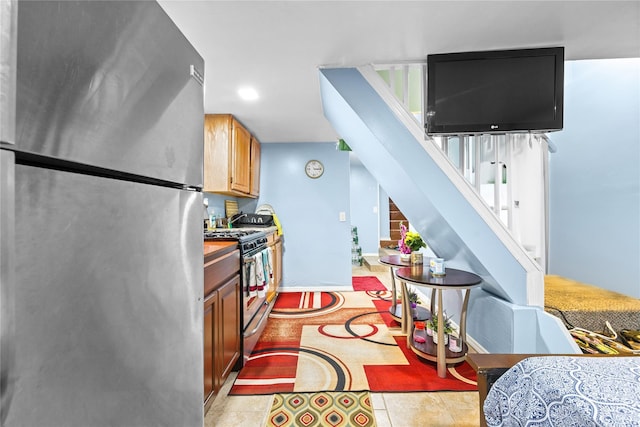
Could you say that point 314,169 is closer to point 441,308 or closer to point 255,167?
point 255,167

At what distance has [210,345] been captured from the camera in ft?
4.96

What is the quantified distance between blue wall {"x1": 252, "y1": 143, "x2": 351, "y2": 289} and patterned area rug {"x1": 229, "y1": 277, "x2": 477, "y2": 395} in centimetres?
80

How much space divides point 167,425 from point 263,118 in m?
2.75

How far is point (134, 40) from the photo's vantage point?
1.81 ft

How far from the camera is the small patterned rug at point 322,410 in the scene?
60.2 inches

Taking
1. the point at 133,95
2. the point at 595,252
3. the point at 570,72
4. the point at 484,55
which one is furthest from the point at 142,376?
the point at 570,72

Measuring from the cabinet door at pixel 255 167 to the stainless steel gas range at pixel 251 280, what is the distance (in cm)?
116

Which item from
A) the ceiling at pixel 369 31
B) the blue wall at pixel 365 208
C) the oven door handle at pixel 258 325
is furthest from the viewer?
the blue wall at pixel 365 208

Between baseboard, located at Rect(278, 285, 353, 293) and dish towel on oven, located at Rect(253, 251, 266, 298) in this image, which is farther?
baseboard, located at Rect(278, 285, 353, 293)

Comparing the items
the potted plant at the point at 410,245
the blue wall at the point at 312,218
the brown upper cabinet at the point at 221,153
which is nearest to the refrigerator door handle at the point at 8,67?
the brown upper cabinet at the point at 221,153

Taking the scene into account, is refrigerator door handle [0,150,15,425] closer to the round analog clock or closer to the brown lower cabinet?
the brown lower cabinet

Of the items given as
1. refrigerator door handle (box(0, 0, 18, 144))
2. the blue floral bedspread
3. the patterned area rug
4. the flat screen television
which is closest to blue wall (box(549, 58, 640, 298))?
the flat screen television

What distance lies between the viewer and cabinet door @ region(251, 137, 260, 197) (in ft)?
11.6

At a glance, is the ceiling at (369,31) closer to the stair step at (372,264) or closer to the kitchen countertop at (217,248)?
the kitchen countertop at (217,248)
